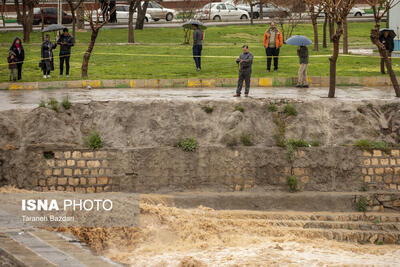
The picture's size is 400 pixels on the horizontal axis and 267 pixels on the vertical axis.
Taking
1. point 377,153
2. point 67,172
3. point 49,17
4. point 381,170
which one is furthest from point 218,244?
point 49,17

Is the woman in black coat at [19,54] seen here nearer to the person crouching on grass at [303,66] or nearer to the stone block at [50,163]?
the stone block at [50,163]

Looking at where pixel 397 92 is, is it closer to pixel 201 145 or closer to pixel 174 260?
pixel 201 145

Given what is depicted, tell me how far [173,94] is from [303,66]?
414cm

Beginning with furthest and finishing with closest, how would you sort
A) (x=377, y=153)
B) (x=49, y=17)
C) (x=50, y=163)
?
(x=49, y=17) < (x=377, y=153) < (x=50, y=163)

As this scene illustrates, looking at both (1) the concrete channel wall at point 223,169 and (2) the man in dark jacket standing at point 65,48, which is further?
(2) the man in dark jacket standing at point 65,48

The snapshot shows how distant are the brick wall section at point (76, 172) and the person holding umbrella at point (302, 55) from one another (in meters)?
6.91

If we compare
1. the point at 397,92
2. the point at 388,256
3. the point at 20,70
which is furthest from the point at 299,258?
the point at 20,70

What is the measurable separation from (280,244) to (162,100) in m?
5.55

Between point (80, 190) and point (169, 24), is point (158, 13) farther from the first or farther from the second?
point (80, 190)

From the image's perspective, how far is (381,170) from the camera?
57.0ft

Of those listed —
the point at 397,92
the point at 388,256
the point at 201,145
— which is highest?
the point at 397,92

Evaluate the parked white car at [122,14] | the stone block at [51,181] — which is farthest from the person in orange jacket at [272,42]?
the parked white car at [122,14]

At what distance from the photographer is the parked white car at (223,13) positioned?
140ft

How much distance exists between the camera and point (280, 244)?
47.2 feet
